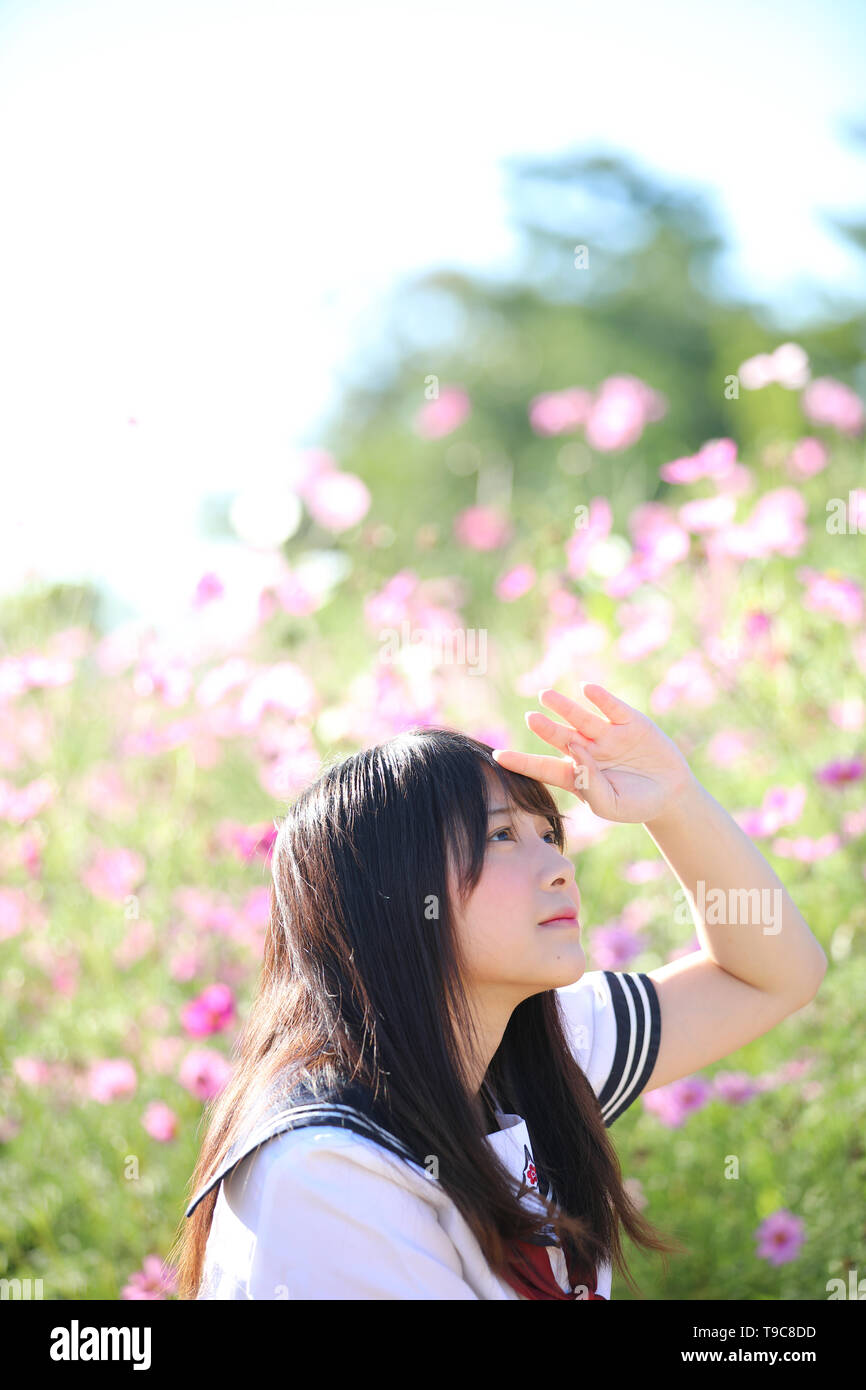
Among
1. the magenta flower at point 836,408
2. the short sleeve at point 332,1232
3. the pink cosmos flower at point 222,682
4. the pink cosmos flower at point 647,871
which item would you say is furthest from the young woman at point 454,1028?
the magenta flower at point 836,408

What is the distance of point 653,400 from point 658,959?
165 cm

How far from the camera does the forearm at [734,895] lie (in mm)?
1435

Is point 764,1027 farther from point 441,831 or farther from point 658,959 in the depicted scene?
point 658,959

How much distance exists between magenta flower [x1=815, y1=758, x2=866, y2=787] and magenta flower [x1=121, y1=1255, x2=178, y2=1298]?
1.32 m

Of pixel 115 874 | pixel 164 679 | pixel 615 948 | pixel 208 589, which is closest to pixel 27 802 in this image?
pixel 115 874

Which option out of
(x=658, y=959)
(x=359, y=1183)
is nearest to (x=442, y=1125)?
(x=359, y=1183)

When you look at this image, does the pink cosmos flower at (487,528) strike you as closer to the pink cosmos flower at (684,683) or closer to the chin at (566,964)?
the pink cosmos flower at (684,683)

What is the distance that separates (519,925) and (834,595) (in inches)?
49.9

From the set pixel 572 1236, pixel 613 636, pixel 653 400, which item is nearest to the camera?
pixel 572 1236

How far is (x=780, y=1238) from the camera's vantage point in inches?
76.9

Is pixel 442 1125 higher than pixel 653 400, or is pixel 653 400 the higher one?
pixel 653 400

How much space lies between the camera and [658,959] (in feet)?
7.97
